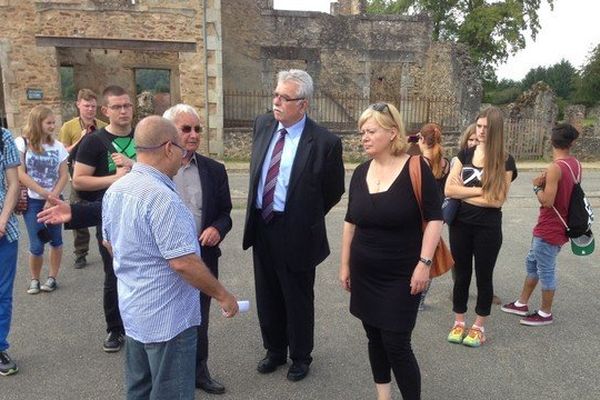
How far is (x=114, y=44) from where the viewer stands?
15.7m

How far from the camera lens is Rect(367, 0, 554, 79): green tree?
26781mm

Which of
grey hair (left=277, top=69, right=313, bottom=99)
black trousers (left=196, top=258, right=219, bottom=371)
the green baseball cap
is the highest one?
grey hair (left=277, top=69, right=313, bottom=99)

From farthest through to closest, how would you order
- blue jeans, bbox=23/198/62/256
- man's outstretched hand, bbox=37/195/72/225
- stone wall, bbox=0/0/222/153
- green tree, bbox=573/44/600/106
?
green tree, bbox=573/44/600/106
stone wall, bbox=0/0/222/153
blue jeans, bbox=23/198/62/256
man's outstretched hand, bbox=37/195/72/225

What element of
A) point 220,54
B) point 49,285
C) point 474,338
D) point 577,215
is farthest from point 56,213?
point 220,54

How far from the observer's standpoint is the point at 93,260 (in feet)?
20.1

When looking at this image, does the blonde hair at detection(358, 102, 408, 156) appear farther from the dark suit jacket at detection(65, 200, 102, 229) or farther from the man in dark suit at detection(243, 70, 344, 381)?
the dark suit jacket at detection(65, 200, 102, 229)

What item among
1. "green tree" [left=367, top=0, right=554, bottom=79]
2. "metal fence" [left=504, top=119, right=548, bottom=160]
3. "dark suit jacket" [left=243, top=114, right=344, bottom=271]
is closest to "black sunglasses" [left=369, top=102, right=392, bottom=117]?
"dark suit jacket" [left=243, top=114, right=344, bottom=271]

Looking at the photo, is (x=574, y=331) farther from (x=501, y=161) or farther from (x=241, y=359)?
(x=241, y=359)

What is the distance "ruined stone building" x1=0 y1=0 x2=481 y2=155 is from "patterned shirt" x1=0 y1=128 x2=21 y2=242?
13314 millimetres

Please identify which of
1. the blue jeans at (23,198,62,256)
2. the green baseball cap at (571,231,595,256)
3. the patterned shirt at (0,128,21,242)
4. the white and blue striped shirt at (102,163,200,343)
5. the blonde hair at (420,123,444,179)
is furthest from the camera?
the blue jeans at (23,198,62,256)

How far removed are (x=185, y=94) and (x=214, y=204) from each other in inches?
558

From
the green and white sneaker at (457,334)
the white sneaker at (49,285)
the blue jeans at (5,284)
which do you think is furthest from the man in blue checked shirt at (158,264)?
the white sneaker at (49,285)

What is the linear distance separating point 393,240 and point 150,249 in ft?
4.61

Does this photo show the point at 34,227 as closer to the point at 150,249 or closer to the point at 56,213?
the point at 56,213
